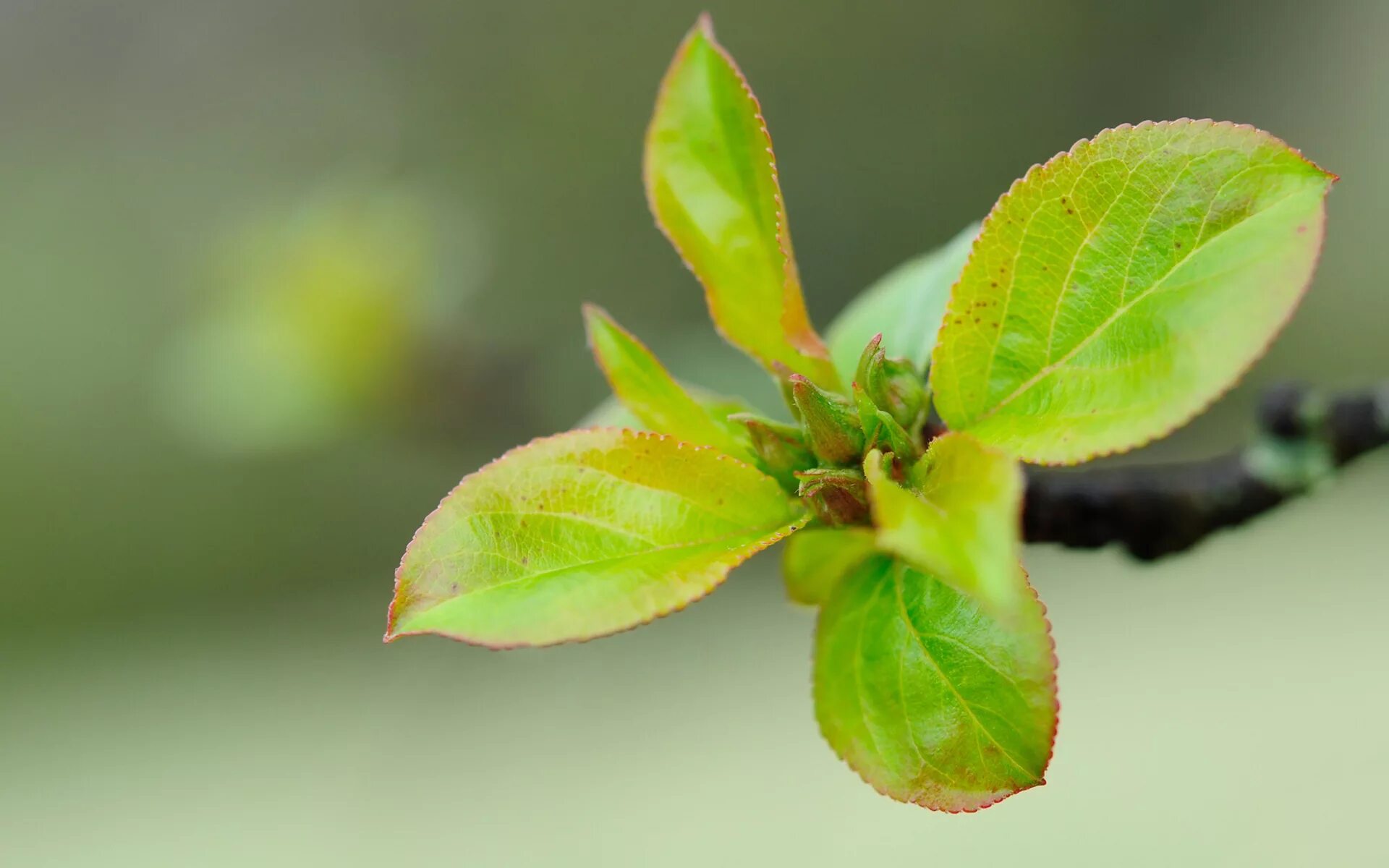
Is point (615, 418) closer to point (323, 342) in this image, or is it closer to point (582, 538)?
point (582, 538)

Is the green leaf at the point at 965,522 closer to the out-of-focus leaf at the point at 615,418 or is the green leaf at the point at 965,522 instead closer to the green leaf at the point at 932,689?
the green leaf at the point at 932,689

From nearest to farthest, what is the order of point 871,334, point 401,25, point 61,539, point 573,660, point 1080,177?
1. point 1080,177
2. point 871,334
3. point 401,25
4. point 573,660
5. point 61,539

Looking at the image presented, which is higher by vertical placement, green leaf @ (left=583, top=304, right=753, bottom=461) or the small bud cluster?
green leaf @ (left=583, top=304, right=753, bottom=461)

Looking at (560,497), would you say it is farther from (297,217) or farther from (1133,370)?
(297,217)

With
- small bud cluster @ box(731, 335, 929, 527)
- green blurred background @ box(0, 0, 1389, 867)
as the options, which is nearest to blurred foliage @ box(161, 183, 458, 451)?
green blurred background @ box(0, 0, 1389, 867)

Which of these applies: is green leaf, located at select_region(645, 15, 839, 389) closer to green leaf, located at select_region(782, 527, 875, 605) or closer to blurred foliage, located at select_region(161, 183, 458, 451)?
green leaf, located at select_region(782, 527, 875, 605)

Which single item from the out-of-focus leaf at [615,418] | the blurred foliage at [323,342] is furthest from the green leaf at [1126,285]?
the blurred foliage at [323,342]

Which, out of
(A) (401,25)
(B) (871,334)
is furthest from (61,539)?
(B) (871,334)
